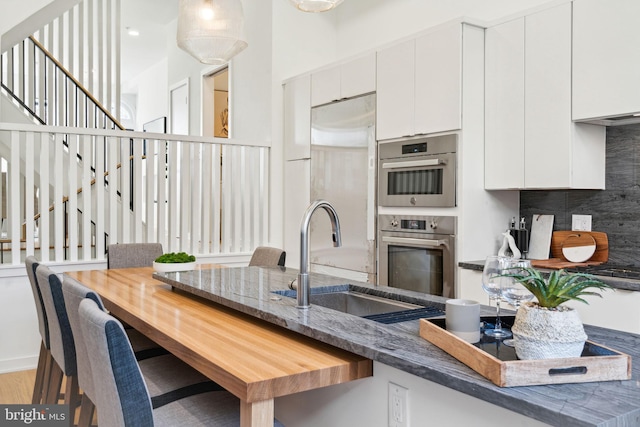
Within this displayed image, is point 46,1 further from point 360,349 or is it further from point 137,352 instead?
point 360,349

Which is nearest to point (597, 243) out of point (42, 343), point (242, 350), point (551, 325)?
point (551, 325)

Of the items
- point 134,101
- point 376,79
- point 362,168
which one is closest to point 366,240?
point 362,168

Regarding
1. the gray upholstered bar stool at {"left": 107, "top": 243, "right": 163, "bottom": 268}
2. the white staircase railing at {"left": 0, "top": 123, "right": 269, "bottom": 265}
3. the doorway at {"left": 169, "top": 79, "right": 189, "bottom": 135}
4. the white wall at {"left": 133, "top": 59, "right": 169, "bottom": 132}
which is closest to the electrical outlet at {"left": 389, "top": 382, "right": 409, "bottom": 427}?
the gray upholstered bar stool at {"left": 107, "top": 243, "right": 163, "bottom": 268}

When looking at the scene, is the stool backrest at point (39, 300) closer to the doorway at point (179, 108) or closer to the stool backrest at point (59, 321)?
the stool backrest at point (59, 321)

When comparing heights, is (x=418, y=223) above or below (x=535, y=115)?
below

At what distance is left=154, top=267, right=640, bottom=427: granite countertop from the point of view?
894 mm

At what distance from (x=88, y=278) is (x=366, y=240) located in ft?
6.49

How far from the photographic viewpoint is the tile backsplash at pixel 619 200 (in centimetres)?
296

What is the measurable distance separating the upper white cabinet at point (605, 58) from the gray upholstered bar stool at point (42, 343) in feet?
9.57

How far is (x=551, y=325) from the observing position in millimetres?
Answer: 1049

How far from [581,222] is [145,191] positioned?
3.38 meters

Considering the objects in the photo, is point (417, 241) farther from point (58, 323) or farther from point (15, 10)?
point (15, 10)

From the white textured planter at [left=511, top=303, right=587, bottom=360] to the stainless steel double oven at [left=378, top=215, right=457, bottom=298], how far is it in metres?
2.27

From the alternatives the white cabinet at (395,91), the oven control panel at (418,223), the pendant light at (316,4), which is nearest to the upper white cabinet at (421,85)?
the white cabinet at (395,91)
